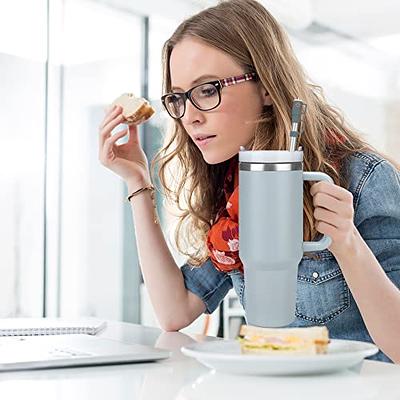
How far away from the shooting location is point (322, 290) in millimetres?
1488

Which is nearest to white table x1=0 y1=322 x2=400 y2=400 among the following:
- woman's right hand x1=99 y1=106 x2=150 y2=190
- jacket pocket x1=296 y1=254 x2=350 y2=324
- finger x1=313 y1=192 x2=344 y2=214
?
finger x1=313 y1=192 x2=344 y2=214

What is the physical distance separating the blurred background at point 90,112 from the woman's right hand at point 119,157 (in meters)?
1.68

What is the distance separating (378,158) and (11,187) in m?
2.13

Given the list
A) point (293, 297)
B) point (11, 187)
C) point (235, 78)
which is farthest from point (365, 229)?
point (11, 187)

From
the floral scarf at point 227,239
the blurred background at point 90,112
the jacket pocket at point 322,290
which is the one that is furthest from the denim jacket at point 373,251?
the blurred background at point 90,112

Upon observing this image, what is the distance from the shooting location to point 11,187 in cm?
338

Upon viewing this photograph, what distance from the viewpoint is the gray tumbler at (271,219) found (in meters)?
0.93

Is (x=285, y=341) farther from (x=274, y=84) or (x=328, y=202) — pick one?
(x=274, y=84)

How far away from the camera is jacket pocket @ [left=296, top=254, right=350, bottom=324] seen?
148cm

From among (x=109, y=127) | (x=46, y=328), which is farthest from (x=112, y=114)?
(x=46, y=328)

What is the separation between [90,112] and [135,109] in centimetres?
198

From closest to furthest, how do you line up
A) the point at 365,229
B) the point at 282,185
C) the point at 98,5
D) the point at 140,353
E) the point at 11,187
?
the point at 282,185 → the point at 140,353 → the point at 365,229 → the point at 11,187 → the point at 98,5

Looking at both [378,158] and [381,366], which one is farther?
[378,158]

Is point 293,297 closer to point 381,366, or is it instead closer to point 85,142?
point 381,366
